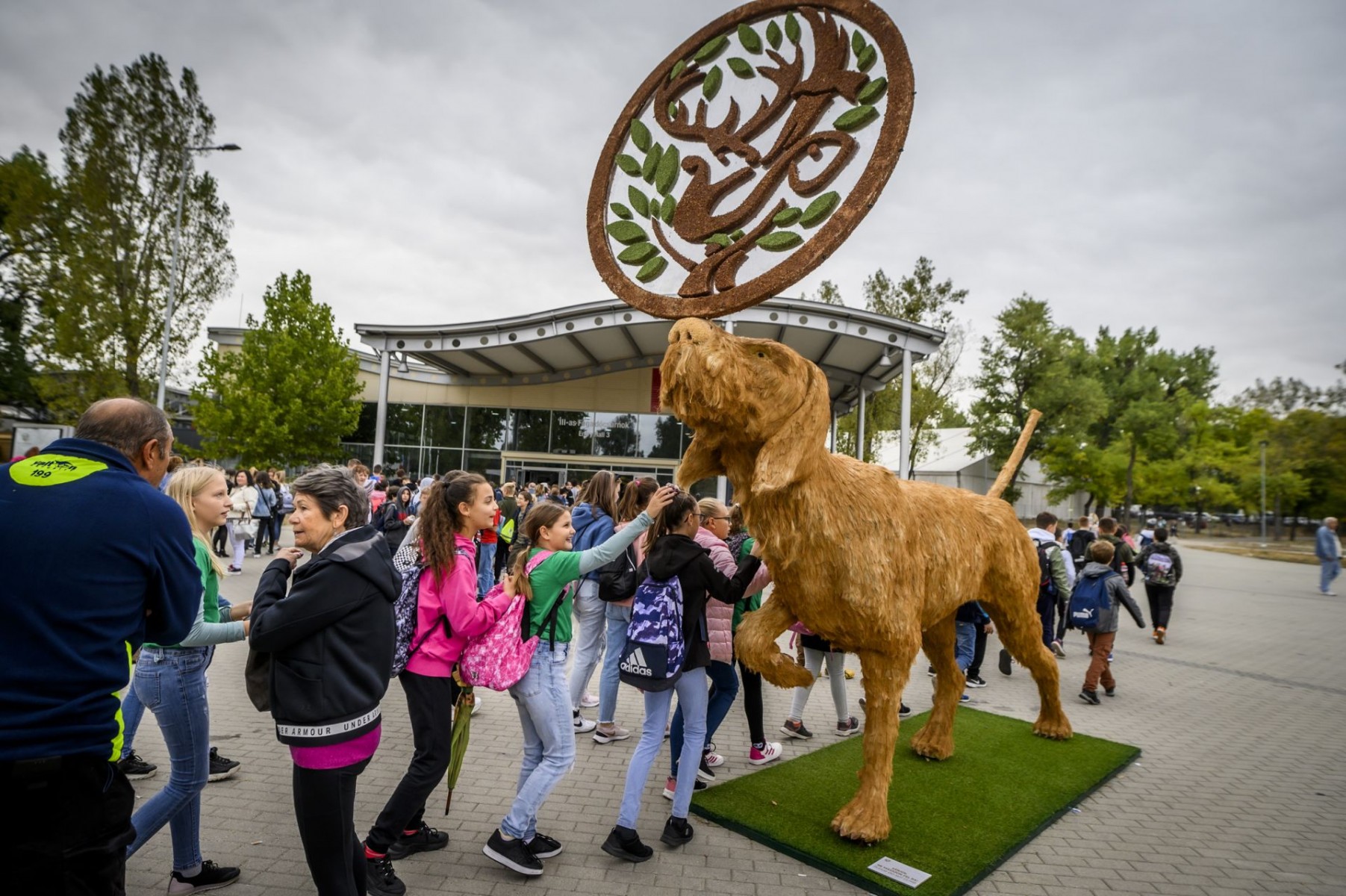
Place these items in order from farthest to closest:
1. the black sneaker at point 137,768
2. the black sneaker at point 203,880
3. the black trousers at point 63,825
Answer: the black sneaker at point 137,768 → the black sneaker at point 203,880 → the black trousers at point 63,825

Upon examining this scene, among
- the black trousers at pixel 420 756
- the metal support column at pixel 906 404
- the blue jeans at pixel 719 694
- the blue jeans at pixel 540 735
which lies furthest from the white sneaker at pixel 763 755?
the metal support column at pixel 906 404

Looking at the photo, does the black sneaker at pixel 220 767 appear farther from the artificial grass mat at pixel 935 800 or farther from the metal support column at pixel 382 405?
the metal support column at pixel 382 405

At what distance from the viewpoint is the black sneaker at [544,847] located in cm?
345

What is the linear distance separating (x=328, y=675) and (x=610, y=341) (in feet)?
69.0

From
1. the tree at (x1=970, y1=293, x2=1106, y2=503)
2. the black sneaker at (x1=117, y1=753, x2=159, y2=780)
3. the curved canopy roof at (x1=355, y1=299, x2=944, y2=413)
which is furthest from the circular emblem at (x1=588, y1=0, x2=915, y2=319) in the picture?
the tree at (x1=970, y1=293, x2=1106, y2=503)

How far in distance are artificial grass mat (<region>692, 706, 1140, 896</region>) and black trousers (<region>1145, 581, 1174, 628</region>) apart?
5.84 m

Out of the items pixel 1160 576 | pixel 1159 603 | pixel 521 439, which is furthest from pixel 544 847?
pixel 521 439

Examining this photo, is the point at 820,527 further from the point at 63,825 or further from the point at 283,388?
the point at 283,388

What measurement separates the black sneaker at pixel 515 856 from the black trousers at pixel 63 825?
1.81m

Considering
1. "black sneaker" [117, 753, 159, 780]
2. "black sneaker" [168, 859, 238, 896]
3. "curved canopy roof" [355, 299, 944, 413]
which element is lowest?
"black sneaker" [117, 753, 159, 780]

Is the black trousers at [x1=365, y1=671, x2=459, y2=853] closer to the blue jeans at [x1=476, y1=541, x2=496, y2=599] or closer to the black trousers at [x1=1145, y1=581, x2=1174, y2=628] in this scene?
the blue jeans at [x1=476, y1=541, x2=496, y2=599]

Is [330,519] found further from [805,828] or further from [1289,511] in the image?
[1289,511]

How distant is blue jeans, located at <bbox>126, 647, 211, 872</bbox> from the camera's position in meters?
2.87

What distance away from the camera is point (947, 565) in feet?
12.8
